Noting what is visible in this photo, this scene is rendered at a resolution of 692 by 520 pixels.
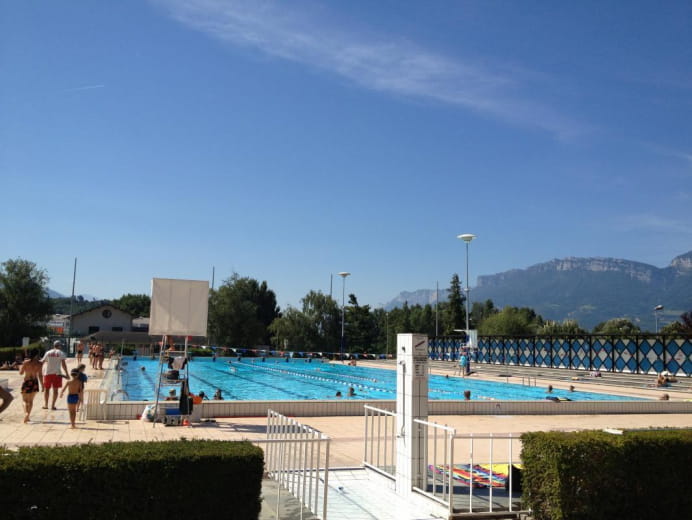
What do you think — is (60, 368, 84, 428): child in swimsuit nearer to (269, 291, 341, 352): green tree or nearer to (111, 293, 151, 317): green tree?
(269, 291, 341, 352): green tree

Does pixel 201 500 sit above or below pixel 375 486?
above

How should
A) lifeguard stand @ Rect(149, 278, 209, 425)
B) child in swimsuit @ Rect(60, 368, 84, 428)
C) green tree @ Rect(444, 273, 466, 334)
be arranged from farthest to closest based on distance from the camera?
green tree @ Rect(444, 273, 466, 334), lifeguard stand @ Rect(149, 278, 209, 425), child in swimsuit @ Rect(60, 368, 84, 428)

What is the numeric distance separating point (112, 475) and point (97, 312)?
73622 millimetres

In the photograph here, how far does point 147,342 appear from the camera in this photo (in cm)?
5547

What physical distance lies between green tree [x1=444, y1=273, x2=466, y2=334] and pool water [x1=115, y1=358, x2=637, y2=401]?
107ft

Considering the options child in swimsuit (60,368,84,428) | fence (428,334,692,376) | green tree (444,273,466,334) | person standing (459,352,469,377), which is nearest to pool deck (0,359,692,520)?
child in swimsuit (60,368,84,428)

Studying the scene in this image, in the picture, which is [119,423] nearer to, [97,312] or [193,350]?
[193,350]

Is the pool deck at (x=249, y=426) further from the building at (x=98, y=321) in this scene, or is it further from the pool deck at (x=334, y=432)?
the building at (x=98, y=321)

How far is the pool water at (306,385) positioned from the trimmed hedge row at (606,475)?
15072mm

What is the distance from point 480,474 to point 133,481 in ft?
17.4

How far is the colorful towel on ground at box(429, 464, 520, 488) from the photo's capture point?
8.05m

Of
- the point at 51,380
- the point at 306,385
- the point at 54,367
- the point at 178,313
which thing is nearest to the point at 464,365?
the point at 306,385

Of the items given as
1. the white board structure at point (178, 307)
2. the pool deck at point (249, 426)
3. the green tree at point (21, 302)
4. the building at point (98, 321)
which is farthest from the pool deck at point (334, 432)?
the building at point (98, 321)

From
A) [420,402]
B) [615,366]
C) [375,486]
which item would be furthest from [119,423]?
[615,366]
